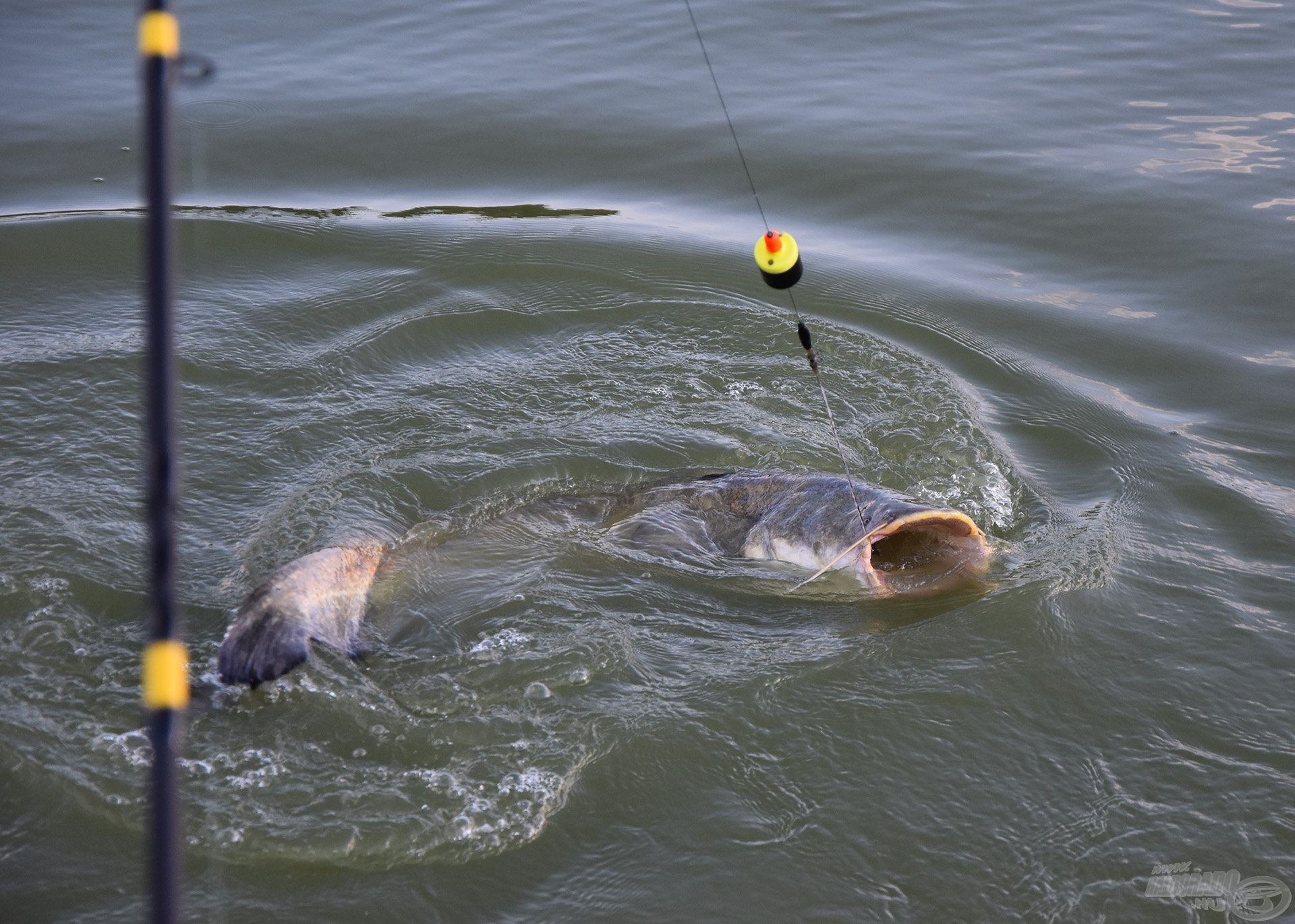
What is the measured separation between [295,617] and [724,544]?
1.55 meters

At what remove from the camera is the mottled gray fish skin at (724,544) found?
11.1 feet

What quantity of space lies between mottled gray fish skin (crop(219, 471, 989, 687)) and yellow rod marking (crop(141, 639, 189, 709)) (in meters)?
1.93

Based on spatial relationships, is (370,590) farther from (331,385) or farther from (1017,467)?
(1017,467)

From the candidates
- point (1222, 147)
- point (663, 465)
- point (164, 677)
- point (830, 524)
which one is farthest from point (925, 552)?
point (1222, 147)

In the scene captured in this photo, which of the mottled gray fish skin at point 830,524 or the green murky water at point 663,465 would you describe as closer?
the green murky water at point 663,465

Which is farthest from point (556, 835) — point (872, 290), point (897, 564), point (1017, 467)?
point (872, 290)

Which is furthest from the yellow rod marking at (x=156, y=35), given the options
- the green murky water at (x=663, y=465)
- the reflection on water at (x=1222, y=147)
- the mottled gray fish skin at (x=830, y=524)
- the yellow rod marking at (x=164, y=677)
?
the reflection on water at (x=1222, y=147)

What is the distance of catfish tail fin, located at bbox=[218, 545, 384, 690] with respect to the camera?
333cm

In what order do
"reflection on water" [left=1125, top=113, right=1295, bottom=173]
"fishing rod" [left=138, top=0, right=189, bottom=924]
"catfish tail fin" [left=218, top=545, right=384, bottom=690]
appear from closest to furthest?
"fishing rod" [left=138, top=0, right=189, bottom=924] < "catfish tail fin" [left=218, top=545, right=384, bottom=690] < "reflection on water" [left=1125, top=113, right=1295, bottom=173]

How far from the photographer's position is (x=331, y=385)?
18.0 ft

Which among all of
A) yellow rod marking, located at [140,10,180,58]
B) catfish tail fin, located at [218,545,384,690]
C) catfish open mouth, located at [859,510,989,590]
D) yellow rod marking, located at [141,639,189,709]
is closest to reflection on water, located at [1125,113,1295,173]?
catfish open mouth, located at [859,510,989,590]

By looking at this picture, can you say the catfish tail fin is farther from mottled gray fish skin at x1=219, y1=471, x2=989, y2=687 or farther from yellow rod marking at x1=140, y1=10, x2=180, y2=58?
yellow rod marking at x1=140, y1=10, x2=180, y2=58

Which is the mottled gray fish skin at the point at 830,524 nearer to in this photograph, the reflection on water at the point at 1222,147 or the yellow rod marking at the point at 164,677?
the yellow rod marking at the point at 164,677

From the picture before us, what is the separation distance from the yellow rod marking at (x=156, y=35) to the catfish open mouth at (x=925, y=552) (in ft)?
8.79
